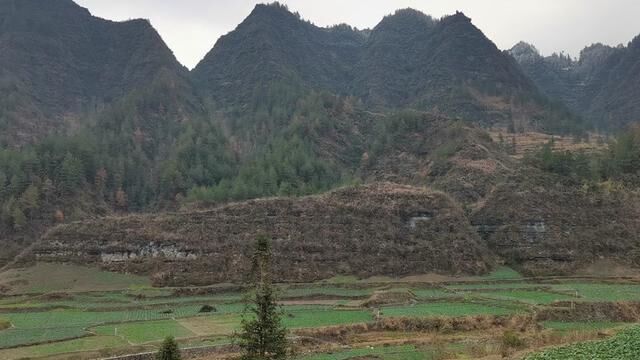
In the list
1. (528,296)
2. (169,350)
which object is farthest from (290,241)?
(169,350)

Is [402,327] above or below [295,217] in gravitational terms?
below

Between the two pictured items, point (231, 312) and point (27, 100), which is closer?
point (231, 312)

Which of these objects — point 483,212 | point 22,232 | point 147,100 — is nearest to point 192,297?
point 483,212

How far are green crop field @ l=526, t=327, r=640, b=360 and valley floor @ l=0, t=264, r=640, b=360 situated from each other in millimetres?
191

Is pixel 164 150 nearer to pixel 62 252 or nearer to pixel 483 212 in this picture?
pixel 62 252

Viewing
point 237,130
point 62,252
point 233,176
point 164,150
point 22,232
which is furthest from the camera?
point 237,130

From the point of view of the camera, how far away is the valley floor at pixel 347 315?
138ft

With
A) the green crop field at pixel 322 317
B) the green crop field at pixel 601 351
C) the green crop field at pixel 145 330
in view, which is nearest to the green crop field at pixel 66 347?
the green crop field at pixel 145 330

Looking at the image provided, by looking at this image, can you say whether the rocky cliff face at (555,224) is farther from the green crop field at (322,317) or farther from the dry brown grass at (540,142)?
the dry brown grass at (540,142)

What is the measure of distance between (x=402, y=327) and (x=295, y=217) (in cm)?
3748

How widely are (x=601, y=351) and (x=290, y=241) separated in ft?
177

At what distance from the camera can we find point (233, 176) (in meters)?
136

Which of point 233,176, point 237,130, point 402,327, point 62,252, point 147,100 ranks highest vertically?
point 147,100

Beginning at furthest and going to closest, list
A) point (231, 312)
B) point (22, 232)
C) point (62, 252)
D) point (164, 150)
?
1. point (164, 150)
2. point (22, 232)
3. point (62, 252)
4. point (231, 312)
